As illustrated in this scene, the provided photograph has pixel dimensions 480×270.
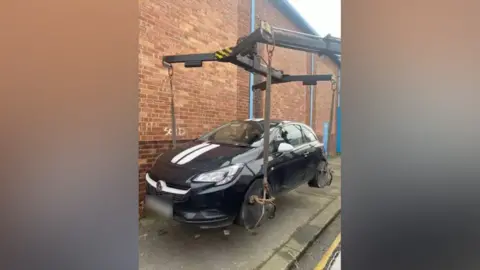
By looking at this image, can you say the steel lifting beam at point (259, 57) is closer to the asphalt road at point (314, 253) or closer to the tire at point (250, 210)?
the tire at point (250, 210)

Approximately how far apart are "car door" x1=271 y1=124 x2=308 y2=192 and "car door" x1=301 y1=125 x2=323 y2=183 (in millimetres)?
51

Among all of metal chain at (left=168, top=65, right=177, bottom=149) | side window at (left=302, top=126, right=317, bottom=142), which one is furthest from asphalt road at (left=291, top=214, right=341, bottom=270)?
metal chain at (left=168, top=65, right=177, bottom=149)

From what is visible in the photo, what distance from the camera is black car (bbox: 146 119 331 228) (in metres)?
1.83

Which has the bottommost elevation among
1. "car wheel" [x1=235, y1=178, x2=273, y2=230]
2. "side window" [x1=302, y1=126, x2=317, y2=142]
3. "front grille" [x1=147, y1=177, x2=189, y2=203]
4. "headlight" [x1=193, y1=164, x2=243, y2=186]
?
"car wheel" [x1=235, y1=178, x2=273, y2=230]

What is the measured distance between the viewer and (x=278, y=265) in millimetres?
1769

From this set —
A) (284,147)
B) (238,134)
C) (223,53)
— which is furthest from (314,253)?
(223,53)

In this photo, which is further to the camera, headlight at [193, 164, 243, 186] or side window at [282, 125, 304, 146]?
side window at [282, 125, 304, 146]

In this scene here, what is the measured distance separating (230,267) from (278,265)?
0.33 meters

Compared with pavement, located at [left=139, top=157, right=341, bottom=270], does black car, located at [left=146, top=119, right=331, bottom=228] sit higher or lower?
higher

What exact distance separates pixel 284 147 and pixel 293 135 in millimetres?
269

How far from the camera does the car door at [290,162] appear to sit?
89.4 inches

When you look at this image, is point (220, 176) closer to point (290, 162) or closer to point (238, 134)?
point (238, 134)

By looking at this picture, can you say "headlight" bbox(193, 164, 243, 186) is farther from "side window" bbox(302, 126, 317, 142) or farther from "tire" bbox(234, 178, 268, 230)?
"side window" bbox(302, 126, 317, 142)
